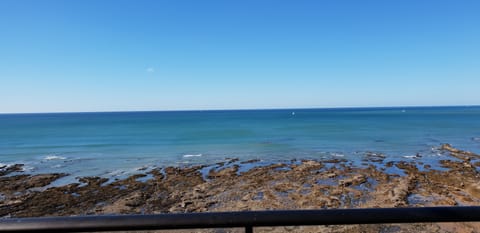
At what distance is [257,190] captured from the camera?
10656 millimetres

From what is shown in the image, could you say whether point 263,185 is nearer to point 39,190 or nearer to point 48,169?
point 39,190

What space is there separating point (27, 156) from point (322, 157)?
77.5ft

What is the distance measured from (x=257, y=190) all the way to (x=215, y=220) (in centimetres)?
985

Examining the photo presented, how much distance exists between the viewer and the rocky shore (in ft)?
29.4

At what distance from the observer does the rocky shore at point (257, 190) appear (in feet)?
29.4

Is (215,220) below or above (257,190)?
above

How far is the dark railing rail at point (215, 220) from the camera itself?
1.17 metres

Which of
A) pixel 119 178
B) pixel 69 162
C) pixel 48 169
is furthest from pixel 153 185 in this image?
pixel 69 162

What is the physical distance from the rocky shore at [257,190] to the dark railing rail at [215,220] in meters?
5.72

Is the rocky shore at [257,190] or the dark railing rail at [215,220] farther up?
the dark railing rail at [215,220]

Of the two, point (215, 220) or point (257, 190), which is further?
point (257, 190)

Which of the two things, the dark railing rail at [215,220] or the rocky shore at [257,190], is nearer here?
the dark railing rail at [215,220]

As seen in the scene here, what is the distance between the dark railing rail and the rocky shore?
572cm

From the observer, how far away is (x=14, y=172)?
586 inches
